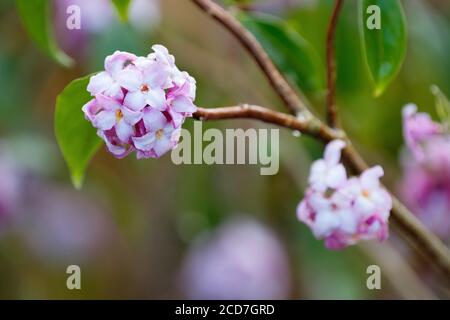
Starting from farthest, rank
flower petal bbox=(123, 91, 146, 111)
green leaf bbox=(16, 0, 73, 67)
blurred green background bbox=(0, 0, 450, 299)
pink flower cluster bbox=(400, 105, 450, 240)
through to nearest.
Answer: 1. blurred green background bbox=(0, 0, 450, 299)
2. pink flower cluster bbox=(400, 105, 450, 240)
3. green leaf bbox=(16, 0, 73, 67)
4. flower petal bbox=(123, 91, 146, 111)

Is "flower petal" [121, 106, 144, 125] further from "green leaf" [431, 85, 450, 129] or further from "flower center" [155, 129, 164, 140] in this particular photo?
"green leaf" [431, 85, 450, 129]

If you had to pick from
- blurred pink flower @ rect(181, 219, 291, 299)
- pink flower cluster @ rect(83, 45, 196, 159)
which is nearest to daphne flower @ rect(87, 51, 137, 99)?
pink flower cluster @ rect(83, 45, 196, 159)

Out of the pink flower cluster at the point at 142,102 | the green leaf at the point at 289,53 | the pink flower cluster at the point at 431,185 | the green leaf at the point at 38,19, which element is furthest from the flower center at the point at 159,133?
the pink flower cluster at the point at 431,185

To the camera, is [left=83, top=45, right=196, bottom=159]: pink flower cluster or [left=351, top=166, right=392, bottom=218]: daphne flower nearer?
[left=83, top=45, right=196, bottom=159]: pink flower cluster

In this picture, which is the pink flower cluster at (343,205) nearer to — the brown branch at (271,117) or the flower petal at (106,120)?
the brown branch at (271,117)
